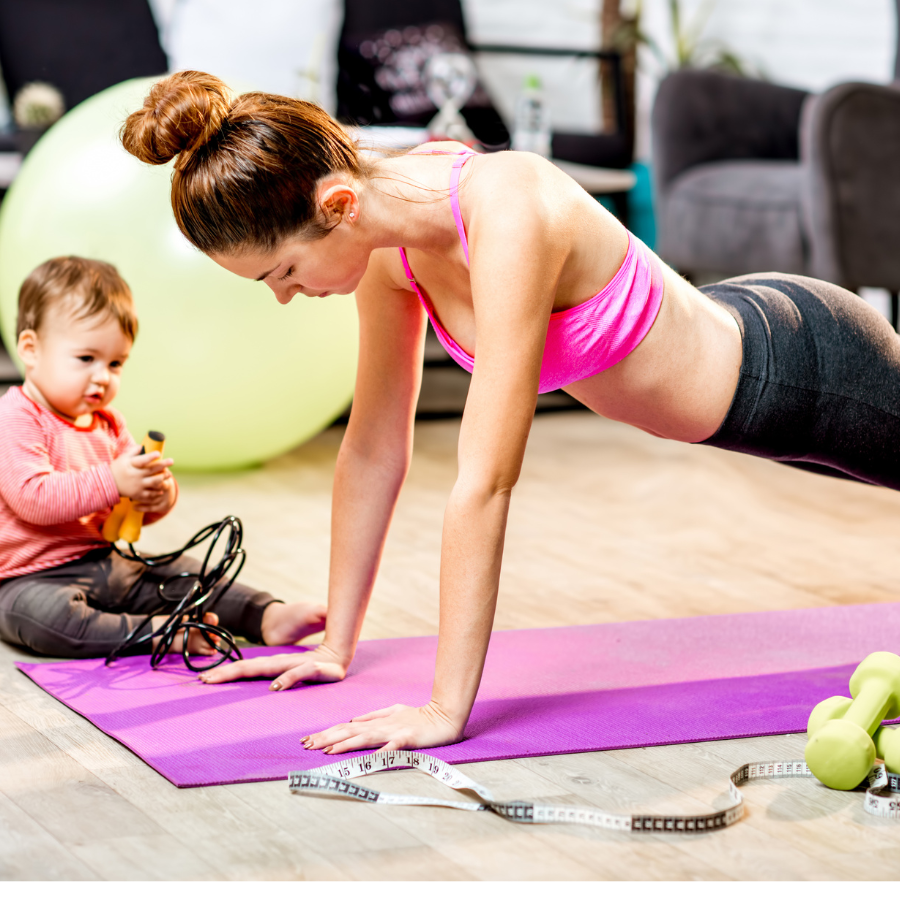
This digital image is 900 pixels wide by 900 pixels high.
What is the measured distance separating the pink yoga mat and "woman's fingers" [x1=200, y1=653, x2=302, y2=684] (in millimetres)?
11

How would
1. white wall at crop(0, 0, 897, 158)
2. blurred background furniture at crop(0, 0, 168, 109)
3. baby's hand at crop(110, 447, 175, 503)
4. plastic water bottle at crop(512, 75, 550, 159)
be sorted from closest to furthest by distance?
baby's hand at crop(110, 447, 175, 503) → plastic water bottle at crop(512, 75, 550, 159) → blurred background furniture at crop(0, 0, 168, 109) → white wall at crop(0, 0, 897, 158)

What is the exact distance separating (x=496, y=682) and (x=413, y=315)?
1.39 feet

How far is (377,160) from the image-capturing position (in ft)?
4.06

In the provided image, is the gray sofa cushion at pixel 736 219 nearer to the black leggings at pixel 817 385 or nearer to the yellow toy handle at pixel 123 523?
the black leggings at pixel 817 385

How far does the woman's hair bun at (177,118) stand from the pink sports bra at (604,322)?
24cm

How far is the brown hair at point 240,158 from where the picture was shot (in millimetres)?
1122

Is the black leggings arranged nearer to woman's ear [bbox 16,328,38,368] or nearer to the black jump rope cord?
the black jump rope cord

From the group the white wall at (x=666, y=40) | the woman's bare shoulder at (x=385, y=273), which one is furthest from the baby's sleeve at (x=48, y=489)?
the white wall at (x=666, y=40)

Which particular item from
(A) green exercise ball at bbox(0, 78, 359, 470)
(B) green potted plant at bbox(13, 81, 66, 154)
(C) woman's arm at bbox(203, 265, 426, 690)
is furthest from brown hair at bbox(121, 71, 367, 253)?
(B) green potted plant at bbox(13, 81, 66, 154)

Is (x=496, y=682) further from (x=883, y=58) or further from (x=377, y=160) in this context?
(x=883, y=58)

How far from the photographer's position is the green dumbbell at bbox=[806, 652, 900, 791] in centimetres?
113

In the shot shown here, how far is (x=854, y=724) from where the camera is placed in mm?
1152

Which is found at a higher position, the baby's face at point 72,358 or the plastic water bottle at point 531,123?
the plastic water bottle at point 531,123

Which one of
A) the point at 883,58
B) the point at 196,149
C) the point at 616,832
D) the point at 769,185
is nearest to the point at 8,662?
the point at 196,149
